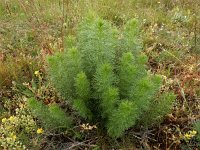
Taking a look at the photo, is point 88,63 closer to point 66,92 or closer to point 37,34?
point 66,92

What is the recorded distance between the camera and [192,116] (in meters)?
3.17

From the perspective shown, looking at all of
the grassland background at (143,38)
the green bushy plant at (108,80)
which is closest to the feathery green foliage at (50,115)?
the green bushy plant at (108,80)

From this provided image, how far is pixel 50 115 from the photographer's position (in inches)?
111

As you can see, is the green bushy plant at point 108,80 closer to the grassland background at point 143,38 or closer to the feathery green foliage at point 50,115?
the feathery green foliage at point 50,115

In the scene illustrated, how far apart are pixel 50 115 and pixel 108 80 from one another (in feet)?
1.80

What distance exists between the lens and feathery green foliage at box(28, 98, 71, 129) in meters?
2.73

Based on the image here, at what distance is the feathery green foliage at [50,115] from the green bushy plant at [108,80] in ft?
0.42

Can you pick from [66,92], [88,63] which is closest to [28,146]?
[66,92]

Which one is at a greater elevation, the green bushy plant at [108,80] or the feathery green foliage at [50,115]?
the green bushy plant at [108,80]

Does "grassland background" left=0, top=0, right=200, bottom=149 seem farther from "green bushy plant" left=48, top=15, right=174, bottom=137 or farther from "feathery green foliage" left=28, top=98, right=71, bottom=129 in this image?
"feathery green foliage" left=28, top=98, right=71, bottom=129

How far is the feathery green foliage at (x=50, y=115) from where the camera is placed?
2732mm

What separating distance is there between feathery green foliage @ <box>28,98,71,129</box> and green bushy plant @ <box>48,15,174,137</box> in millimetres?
127

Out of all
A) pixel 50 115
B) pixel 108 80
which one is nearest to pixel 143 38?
pixel 108 80

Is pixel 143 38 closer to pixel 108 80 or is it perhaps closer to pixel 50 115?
pixel 108 80
